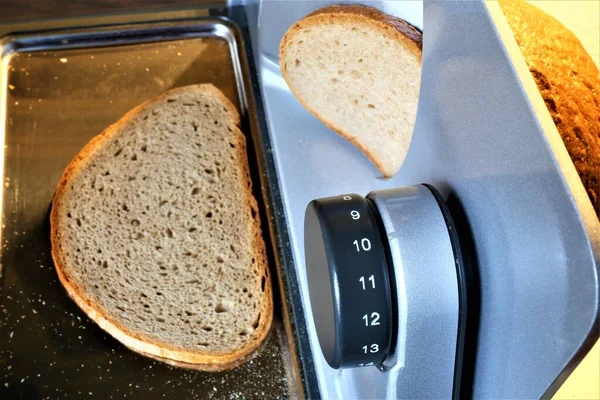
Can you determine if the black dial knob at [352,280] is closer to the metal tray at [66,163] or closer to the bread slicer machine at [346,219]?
the bread slicer machine at [346,219]

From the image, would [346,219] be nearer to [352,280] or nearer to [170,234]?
[352,280]

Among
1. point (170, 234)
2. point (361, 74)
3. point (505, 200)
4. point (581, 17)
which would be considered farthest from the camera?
point (170, 234)

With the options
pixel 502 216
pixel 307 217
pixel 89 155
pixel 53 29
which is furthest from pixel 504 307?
pixel 53 29

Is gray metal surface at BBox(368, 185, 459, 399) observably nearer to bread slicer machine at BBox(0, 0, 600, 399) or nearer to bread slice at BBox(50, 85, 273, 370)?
bread slicer machine at BBox(0, 0, 600, 399)

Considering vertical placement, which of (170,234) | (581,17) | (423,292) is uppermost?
(581,17)

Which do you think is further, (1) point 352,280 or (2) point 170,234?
(2) point 170,234

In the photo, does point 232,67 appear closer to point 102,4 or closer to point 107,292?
point 102,4

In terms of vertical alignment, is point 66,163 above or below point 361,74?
below

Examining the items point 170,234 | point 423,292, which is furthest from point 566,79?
point 170,234
